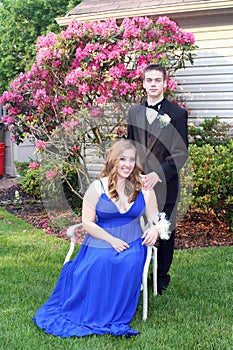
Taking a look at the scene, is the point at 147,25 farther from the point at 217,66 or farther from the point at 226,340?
the point at 226,340

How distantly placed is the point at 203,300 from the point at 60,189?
3.09 m

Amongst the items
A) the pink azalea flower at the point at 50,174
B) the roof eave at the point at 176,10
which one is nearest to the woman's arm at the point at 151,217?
the pink azalea flower at the point at 50,174

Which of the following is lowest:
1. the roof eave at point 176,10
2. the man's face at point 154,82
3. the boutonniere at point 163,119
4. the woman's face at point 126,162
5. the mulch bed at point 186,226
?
the mulch bed at point 186,226

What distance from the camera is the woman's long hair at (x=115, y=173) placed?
3.42m

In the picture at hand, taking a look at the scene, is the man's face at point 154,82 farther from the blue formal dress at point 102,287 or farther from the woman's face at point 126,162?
the blue formal dress at point 102,287

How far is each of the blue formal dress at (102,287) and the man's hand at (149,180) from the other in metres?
0.10

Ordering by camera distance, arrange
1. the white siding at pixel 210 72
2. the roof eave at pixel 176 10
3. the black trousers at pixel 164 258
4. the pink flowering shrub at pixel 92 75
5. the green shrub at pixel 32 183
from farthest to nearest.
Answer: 1. the green shrub at pixel 32 183
2. the white siding at pixel 210 72
3. the roof eave at pixel 176 10
4. the pink flowering shrub at pixel 92 75
5. the black trousers at pixel 164 258

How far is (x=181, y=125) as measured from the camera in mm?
3766

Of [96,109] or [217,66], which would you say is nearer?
[96,109]

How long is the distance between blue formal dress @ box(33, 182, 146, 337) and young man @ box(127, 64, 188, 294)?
1.22 ft

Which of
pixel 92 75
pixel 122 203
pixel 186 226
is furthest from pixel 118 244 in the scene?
pixel 186 226

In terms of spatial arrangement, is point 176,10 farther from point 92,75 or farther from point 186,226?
point 186,226

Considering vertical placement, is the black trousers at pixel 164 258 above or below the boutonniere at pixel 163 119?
below

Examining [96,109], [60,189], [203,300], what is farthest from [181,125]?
[60,189]
